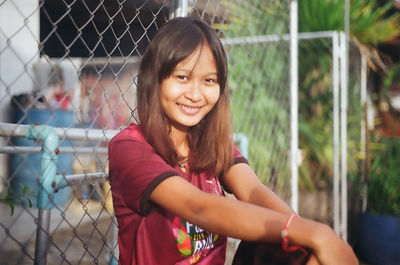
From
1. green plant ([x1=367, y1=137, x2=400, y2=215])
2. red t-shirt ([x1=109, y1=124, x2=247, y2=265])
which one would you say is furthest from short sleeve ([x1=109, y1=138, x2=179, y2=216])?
green plant ([x1=367, y1=137, x2=400, y2=215])

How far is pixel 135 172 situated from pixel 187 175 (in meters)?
0.32

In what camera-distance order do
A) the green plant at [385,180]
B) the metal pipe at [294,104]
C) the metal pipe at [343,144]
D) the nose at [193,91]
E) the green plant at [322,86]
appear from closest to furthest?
the nose at [193,91]
the metal pipe at [294,104]
the metal pipe at [343,144]
the green plant at [385,180]
the green plant at [322,86]

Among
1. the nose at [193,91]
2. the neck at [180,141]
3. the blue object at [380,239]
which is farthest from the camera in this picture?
the blue object at [380,239]

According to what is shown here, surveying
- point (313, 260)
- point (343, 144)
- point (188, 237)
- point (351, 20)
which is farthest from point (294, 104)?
point (351, 20)

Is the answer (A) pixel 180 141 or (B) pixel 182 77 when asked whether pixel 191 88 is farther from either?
(A) pixel 180 141

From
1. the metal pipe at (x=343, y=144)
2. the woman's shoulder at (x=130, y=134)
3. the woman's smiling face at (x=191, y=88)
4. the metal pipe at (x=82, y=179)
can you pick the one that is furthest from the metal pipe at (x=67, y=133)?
the metal pipe at (x=343, y=144)

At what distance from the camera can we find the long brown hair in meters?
1.40

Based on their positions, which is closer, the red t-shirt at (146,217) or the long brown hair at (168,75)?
the red t-shirt at (146,217)

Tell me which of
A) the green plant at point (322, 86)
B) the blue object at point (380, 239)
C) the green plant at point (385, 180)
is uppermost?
the green plant at point (322, 86)

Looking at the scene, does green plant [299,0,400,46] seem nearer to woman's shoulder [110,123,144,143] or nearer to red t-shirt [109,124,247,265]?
red t-shirt [109,124,247,265]

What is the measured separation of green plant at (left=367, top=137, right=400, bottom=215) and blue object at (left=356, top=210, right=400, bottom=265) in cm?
12

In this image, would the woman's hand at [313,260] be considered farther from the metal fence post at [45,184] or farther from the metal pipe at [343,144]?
the metal pipe at [343,144]

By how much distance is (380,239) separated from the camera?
3873mm

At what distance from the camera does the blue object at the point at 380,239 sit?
12.6 feet
